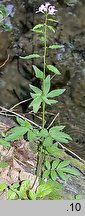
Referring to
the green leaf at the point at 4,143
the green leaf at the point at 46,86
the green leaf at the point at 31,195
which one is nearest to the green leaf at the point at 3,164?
the green leaf at the point at 4,143

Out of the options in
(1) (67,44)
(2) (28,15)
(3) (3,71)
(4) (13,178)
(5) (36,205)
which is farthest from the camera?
(2) (28,15)

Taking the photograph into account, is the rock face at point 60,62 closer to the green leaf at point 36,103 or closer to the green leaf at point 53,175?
the green leaf at point 53,175

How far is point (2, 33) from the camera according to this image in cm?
497

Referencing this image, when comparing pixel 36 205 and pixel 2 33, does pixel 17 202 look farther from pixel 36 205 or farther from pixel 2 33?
pixel 2 33

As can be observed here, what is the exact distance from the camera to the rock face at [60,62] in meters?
3.60

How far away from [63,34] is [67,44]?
0.33 metres

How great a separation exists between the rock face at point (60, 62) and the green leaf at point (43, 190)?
1152mm

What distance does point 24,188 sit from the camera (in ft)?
6.59

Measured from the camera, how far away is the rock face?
3600 mm

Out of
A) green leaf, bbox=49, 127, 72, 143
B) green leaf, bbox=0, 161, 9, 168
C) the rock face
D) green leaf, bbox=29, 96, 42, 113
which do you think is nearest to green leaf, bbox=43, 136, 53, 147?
green leaf, bbox=49, 127, 72, 143

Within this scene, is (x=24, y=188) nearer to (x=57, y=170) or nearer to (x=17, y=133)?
(x=57, y=170)

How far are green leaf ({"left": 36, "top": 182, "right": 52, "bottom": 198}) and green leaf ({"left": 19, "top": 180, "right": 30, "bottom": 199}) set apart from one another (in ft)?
0.21

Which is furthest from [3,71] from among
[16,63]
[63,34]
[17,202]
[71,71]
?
[17,202]

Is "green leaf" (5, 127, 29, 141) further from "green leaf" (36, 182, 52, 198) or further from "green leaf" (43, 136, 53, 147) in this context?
"green leaf" (36, 182, 52, 198)
